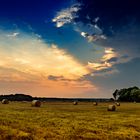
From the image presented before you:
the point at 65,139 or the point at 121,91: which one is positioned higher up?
the point at 121,91

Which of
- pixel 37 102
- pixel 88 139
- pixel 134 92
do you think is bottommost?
pixel 88 139

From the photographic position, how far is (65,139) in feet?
61.0

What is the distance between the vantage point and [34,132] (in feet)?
66.4

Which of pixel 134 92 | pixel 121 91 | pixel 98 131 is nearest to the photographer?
pixel 98 131

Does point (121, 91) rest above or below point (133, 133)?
above

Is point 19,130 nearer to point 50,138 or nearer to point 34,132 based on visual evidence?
point 34,132

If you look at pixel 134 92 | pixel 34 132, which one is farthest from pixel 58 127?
pixel 134 92

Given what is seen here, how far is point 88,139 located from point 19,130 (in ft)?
14.7

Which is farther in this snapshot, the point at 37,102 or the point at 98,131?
the point at 37,102

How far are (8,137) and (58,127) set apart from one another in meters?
5.11

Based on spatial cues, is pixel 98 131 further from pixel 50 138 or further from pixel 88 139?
pixel 50 138

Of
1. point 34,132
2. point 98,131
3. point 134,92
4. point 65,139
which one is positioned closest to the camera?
point 65,139

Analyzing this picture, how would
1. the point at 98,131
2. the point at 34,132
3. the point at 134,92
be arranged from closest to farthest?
the point at 34,132
the point at 98,131
the point at 134,92

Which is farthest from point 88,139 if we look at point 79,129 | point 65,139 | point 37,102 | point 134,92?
point 134,92
